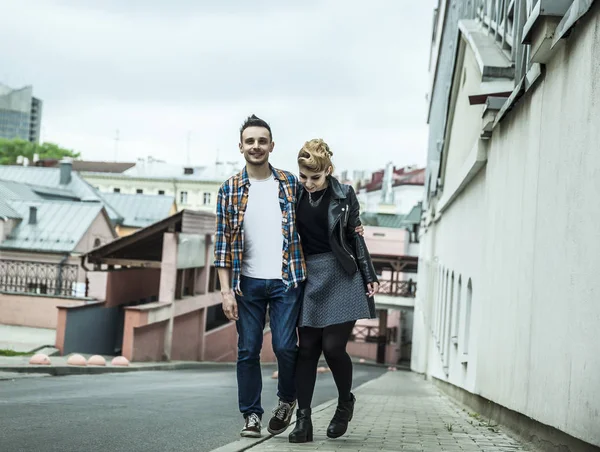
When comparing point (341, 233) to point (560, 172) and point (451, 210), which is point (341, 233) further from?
point (451, 210)

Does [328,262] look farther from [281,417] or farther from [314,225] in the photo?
[281,417]

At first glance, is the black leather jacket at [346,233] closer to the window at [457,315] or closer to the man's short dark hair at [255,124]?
the man's short dark hair at [255,124]

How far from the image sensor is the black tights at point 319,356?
6082mm

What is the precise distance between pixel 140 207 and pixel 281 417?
238 feet

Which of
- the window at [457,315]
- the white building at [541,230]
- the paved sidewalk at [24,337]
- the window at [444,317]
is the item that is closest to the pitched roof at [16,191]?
the paved sidewalk at [24,337]

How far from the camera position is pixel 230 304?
6113 mm

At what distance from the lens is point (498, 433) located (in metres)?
7.48

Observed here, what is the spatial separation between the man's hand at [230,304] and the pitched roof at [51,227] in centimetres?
4170

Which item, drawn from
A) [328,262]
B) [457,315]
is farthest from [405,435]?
[457,315]

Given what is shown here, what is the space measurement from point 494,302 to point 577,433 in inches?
177

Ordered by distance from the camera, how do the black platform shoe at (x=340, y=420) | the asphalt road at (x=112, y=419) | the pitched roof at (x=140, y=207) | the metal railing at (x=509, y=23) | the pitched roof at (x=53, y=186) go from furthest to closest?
the pitched roof at (x=140, y=207) → the pitched roof at (x=53, y=186) → the metal railing at (x=509, y=23) → the black platform shoe at (x=340, y=420) → the asphalt road at (x=112, y=419)

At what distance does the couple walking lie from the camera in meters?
6.03

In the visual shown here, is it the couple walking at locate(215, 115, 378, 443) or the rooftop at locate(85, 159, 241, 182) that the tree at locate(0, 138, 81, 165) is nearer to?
the rooftop at locate(85, 159, 241, 182)


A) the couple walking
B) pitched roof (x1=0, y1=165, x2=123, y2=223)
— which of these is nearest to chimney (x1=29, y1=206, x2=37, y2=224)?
pitched roof (x1=0, y1=165, x2=123, y2=223)
